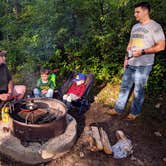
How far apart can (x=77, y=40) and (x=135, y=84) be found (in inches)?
98.2

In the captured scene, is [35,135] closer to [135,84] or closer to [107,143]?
[107,143]

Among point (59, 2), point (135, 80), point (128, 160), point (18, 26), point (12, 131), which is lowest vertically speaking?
point (128, 160)

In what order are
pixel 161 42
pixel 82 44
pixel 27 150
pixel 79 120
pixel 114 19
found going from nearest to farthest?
1. pixel 27 150
2. pixel 161 42
3. pixel 79 120
4. pixel 114 19
5. pixel 82 44

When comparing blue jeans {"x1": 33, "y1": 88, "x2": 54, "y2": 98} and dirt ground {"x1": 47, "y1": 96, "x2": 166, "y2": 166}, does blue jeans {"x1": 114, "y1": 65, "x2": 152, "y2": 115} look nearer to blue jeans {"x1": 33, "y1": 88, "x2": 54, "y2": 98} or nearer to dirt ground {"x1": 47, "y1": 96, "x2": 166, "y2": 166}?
dirt ground {"x1": 47, "y1": 96, "x2": 166, "y2": 166}

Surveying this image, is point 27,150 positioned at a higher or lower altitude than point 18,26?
lower

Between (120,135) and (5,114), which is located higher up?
(5,114)

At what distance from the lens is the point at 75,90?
6156mm

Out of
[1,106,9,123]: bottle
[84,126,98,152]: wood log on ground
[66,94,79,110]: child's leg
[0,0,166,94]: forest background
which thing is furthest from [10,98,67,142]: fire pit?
[0,0,166,94]: forest background

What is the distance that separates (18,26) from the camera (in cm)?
816

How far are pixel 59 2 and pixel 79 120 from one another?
333 centimetres

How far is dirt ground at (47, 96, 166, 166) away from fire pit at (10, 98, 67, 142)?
50cm

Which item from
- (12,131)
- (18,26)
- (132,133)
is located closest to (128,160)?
(132,133)

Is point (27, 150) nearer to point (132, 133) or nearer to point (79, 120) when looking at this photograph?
point (79, 120)

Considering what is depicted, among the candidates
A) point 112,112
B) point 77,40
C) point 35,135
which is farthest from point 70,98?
point 77,40
